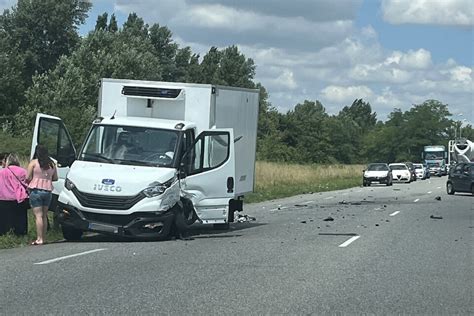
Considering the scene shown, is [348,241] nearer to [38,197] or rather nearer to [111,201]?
[111,201]

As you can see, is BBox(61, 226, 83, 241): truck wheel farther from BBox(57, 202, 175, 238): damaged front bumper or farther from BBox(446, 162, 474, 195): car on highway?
BBox(446, 162, 474, 195): car on highway

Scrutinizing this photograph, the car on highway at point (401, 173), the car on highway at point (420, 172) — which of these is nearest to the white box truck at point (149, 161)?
the car on highway at point (401, 173)

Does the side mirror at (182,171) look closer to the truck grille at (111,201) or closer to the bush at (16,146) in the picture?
the truck grille at (111,201)

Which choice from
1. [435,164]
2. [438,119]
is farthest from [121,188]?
[438,119]

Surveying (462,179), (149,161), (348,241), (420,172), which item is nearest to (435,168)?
(420,172)

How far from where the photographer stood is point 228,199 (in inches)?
599

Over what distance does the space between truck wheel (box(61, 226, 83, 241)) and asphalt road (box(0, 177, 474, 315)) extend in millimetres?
210

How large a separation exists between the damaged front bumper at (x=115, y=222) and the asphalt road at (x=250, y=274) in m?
0.30

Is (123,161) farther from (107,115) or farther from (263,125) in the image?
(263,125)

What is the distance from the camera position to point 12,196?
14055mm

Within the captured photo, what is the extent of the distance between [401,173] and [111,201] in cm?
4538

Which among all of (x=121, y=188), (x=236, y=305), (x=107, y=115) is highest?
(x=107, y=115)

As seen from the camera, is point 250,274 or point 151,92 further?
point 151,92

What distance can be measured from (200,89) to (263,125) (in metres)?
80.9
